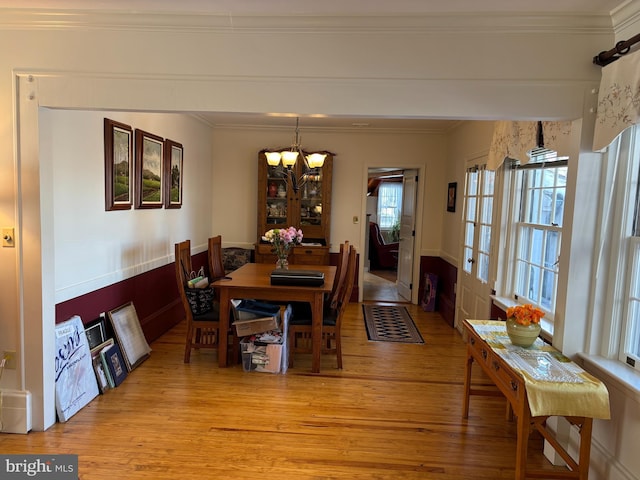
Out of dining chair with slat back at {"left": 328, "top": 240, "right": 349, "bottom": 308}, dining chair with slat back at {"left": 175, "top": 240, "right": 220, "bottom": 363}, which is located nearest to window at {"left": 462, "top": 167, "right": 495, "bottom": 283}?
dining chair with slat back at {"left": 328, "top": 240, "right": 349, "bottom": 308}

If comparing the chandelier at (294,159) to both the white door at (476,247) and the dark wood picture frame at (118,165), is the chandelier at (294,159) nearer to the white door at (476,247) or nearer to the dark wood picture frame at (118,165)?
the dark wood picture frame at (118,165)

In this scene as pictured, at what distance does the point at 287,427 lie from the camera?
110 inches

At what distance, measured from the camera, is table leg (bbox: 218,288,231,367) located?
3.68m

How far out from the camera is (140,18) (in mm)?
2373

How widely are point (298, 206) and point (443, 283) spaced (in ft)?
7.64

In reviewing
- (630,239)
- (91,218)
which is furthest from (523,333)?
(91,218)

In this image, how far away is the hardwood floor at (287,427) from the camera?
2.38 metres

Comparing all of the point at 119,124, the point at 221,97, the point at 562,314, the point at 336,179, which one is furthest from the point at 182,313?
the point at 562,314

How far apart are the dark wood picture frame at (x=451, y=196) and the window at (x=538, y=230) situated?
6.29 feet

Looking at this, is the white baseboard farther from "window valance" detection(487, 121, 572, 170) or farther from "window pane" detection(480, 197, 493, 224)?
"window pane" detection(480, 197, 493, 224)

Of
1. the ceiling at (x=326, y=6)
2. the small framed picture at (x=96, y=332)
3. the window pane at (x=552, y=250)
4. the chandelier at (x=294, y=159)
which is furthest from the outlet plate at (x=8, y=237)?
the window pane at (x=552, y=250)

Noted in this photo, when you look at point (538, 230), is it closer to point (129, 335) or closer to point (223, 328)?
point (223, 328)

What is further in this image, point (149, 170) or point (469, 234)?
point (469, 234)

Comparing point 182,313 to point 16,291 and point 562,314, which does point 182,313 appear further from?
point 562,314
